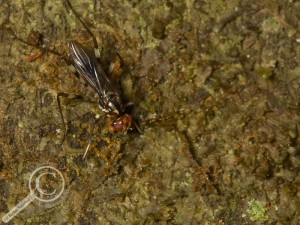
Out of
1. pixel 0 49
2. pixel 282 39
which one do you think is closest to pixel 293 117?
pixel 282 39

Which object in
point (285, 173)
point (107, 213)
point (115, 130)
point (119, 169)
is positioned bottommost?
point (285, 173)

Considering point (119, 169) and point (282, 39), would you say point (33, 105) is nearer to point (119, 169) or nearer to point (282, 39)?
point (119, 169)

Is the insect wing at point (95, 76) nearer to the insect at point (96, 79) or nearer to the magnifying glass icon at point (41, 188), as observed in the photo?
the insect at point (96, 79)

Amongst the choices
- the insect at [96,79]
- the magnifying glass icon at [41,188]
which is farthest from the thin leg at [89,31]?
the magnifying glass icon at [41,188]

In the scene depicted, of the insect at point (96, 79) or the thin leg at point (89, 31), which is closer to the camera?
the insect at point (96, 79)

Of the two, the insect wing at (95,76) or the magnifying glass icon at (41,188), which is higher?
the insect wing at (95,76)

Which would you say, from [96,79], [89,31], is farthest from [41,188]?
[89,31]

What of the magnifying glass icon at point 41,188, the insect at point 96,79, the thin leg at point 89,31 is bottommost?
the magnifying glass icon at point 41,188

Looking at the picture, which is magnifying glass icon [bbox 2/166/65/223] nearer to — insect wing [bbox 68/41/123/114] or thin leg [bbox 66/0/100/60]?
insect wing [bbox 68/41/123/114]

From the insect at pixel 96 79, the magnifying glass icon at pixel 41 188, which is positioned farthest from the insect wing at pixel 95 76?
the magnifying glass icon at pixel 41 188
